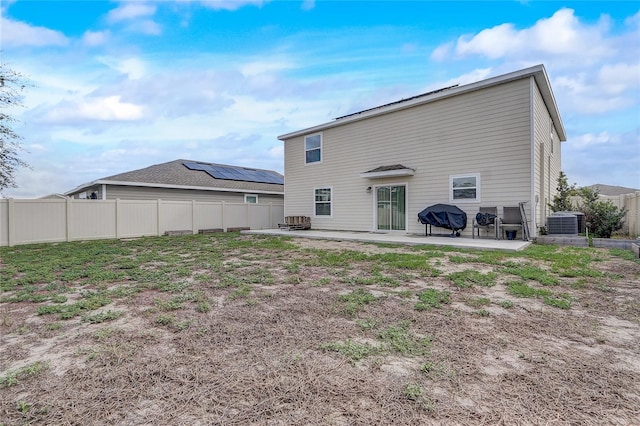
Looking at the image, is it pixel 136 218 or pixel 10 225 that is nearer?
pixel 10 225

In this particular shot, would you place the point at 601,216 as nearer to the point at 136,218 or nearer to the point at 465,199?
the point at 465,199

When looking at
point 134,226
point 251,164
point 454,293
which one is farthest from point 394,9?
point 251,164

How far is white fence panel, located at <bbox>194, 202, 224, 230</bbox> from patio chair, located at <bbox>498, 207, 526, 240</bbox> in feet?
38.3

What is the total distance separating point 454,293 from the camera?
388 centimetres

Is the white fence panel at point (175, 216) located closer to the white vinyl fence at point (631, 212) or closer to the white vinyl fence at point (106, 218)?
the white vinyl fence at point (106, 218)

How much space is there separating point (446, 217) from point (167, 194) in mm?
13143

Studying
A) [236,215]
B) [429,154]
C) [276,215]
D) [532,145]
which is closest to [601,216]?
[532,145]

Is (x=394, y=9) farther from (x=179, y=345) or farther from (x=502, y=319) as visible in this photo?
(x=179, y=345)

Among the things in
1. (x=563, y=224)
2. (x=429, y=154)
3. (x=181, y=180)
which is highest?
(x=429, y=154)

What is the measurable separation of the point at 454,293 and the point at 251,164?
74.5 ft

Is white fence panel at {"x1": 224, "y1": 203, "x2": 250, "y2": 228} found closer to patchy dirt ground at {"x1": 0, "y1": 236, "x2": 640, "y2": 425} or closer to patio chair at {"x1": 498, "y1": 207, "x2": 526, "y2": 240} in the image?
patchy dirt ground at {"x1": 0, "y1": 236, "x2": 640, "y2": 425}

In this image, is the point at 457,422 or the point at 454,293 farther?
the point at 454,293

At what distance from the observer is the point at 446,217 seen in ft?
30.9

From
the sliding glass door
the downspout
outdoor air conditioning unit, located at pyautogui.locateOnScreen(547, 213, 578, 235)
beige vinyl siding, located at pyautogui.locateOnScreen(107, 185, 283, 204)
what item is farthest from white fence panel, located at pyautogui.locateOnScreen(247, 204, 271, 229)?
outdoor air conditioning unit, located at pyautogui.locateOnScreen(547, 213, 578, 235)
